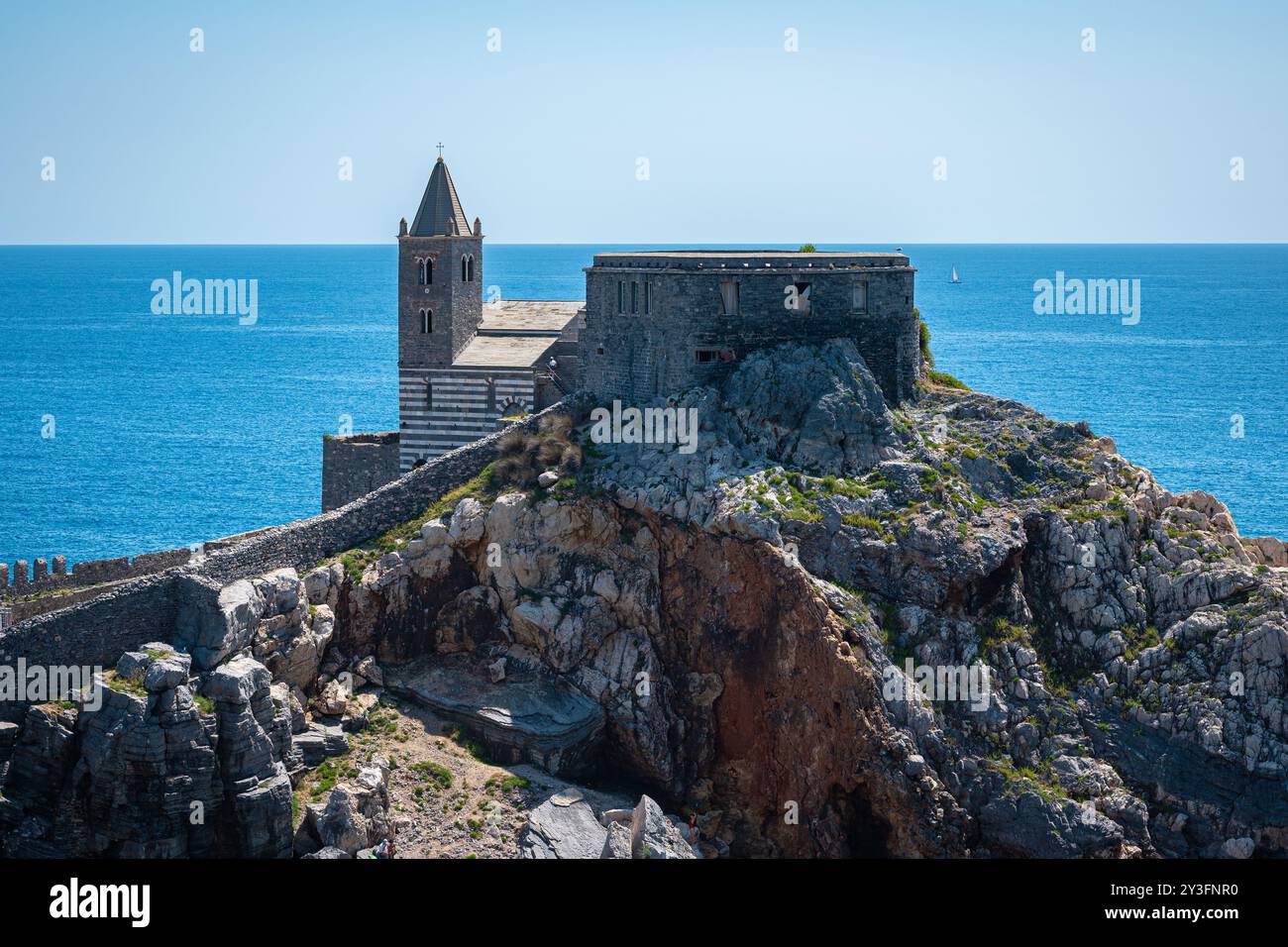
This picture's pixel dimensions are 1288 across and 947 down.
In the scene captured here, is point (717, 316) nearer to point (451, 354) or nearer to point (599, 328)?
point (599, 328)

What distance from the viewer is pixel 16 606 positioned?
165ft

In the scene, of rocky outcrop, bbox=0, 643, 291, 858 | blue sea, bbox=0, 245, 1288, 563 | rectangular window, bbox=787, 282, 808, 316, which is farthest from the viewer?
blue sea, bbox=0, 245, 1288, 563

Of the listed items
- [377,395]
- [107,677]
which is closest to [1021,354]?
[377,395]

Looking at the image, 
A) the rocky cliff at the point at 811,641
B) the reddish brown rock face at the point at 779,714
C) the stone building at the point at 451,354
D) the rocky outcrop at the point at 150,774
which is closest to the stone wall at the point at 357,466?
the stone building at the point at 451,354

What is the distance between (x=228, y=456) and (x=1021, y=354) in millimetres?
84433

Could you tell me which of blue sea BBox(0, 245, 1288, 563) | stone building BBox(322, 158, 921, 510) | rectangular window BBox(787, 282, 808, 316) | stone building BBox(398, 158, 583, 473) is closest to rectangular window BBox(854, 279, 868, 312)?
stone building BBox(322, 158, 921, 510)

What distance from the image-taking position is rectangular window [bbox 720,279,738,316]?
195 ft

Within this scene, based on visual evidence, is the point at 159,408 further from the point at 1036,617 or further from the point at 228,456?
the point at 1036,617

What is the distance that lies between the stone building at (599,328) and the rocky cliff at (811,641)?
203 cm

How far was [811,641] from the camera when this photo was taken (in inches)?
2039

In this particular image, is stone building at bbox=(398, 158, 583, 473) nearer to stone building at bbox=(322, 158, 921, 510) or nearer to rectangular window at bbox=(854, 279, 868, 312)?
stone building at bbox=(322, 158, 921, 510)

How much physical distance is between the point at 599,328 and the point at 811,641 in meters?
16.4

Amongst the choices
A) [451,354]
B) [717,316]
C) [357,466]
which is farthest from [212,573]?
[717,316]

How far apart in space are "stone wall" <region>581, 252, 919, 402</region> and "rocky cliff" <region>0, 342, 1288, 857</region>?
154cm
